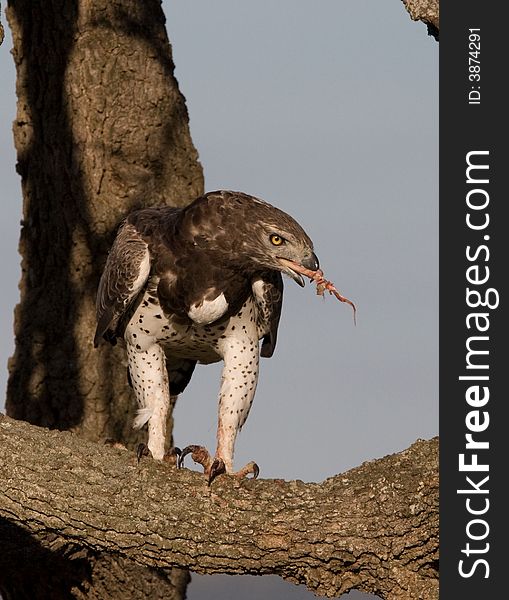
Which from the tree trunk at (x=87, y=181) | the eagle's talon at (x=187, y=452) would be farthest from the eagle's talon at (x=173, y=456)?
the tree trunk at (x=87, y=181)

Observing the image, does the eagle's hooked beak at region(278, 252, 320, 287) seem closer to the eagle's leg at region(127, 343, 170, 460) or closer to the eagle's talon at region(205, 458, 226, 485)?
the eagle's talon at region(205, 458, 226, 485)

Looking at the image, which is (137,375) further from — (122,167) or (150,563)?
(122,167)

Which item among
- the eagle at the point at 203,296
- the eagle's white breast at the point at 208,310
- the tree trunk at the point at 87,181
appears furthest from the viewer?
the tree trunk at the point at 87,181

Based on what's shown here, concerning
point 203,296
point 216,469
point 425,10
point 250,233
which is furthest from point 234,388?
point 425,10

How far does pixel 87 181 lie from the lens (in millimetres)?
8719

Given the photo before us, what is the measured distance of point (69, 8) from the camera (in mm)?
8844

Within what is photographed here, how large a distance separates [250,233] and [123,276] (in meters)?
0.82

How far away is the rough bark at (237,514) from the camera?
18.5 ft

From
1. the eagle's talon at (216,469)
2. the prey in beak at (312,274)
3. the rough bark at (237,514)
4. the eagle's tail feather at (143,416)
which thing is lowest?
the rough bark at (237,514)

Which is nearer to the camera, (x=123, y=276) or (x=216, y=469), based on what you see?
(x=216, y=469)

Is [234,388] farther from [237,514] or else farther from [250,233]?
[237,514]

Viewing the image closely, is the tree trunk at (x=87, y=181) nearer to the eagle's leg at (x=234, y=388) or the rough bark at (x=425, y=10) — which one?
the eagle's leg at (x=234, y=388)

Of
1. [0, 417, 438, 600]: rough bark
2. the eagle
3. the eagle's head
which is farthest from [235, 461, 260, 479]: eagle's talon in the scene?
the eagle's head

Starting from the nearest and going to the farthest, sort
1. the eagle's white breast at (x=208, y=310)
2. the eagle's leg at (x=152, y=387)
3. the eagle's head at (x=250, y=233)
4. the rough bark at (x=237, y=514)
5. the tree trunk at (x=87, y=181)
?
the rough bark at (x=237, y=514) < the eagle's head at (x=250, y=233) < the eagle's white breast at (x=208, y=310) < the eagle's leg at (x=152, y=387) < the tree trunk at (x=87, y=181)
